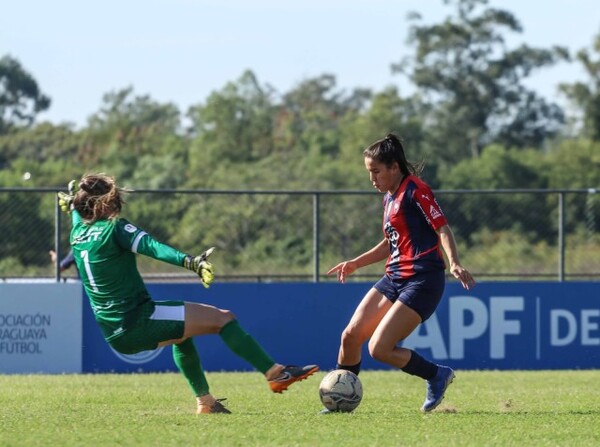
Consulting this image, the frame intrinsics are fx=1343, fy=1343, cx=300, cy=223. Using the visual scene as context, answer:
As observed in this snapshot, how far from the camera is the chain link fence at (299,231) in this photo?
18.7 meters

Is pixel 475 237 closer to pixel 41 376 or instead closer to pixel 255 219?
pixel 255 219

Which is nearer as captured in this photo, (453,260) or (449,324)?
(453,260)

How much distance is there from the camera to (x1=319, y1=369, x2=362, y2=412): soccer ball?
9.77 metres

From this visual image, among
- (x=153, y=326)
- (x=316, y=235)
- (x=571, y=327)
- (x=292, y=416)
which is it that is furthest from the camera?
(x=316, y=235)

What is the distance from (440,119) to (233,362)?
4882 cm

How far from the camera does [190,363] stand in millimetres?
9648

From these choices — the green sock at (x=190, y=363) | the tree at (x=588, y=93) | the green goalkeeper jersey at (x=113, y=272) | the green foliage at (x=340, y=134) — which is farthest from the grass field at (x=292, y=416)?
the tree at (x=588, y=93)

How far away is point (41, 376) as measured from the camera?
50.2 ft

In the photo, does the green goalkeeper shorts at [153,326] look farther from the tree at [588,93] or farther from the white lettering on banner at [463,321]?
the tree at [588,93]

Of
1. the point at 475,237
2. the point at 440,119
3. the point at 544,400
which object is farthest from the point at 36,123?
the point at 544,400

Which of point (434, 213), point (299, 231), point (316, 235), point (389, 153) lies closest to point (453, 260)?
point (434, 213)

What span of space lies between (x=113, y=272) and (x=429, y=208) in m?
2.29

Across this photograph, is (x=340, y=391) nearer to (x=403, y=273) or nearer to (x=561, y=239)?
(x=403, y=273)

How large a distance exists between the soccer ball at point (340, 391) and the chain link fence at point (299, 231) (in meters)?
7.20
